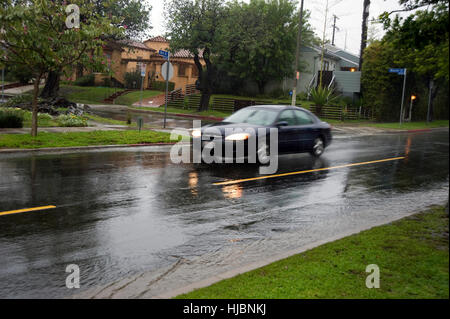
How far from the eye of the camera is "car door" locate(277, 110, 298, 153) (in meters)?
12.4

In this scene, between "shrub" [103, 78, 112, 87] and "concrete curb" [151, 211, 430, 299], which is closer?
"concrete curb" [151, 211, 430, 299]

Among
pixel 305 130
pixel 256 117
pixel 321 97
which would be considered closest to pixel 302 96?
pixel 321 97

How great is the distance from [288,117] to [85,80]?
41.3 meters

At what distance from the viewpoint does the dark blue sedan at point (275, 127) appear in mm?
11539

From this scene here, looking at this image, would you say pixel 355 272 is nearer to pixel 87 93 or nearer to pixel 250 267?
pixel 250 267

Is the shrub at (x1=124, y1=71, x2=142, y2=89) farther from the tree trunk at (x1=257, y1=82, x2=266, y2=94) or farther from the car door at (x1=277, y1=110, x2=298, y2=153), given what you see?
the car door at (x1=277, y1=110, x2=298, y2=153)

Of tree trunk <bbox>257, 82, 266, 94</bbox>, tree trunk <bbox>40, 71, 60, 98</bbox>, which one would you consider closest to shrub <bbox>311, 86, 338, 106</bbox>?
tree trunk <bbox>257, 82, 266, 94</bbox>

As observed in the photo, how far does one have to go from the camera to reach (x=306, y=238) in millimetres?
6328

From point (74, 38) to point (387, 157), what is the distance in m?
11.2

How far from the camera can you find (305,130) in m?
13.4

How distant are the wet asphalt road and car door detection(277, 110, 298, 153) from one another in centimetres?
47

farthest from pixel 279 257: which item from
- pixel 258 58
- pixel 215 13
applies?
pixel 258 58

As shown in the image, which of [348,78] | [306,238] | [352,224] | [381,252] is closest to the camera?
[381,252]

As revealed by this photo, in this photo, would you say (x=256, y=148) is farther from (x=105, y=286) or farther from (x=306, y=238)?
(x=105, y=286)
